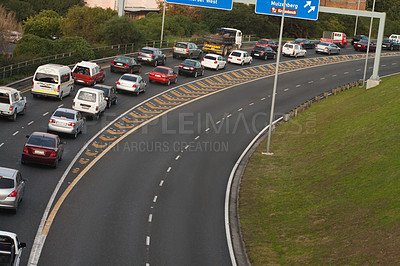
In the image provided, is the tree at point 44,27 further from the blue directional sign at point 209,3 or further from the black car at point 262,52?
the blue directional sign at point 209,3

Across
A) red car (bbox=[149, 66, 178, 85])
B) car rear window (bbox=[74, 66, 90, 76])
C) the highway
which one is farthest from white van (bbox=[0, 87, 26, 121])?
red car (bbox=[149, 66, 178, 85])

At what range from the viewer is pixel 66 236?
22453 millimetres

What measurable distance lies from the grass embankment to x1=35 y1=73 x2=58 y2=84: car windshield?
14253 millimetres

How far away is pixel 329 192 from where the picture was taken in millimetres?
27953

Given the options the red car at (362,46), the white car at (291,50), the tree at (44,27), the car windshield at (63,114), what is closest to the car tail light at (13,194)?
the car windshield at (63,114)

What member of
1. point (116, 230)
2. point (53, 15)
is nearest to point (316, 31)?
point (53, 15)

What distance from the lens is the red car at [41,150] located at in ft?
94.6

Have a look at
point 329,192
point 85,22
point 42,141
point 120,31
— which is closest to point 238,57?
point 120,31

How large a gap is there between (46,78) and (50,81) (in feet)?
1.16

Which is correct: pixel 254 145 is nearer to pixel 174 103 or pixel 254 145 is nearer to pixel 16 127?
pixel 174 103

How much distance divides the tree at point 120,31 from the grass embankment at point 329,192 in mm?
27293

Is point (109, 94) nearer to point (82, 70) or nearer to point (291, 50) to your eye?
point (82, 70)

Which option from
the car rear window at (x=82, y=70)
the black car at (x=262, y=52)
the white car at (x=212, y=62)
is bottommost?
the car rear window at (x=82, y=70)

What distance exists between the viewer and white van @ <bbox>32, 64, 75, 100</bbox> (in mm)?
40938
